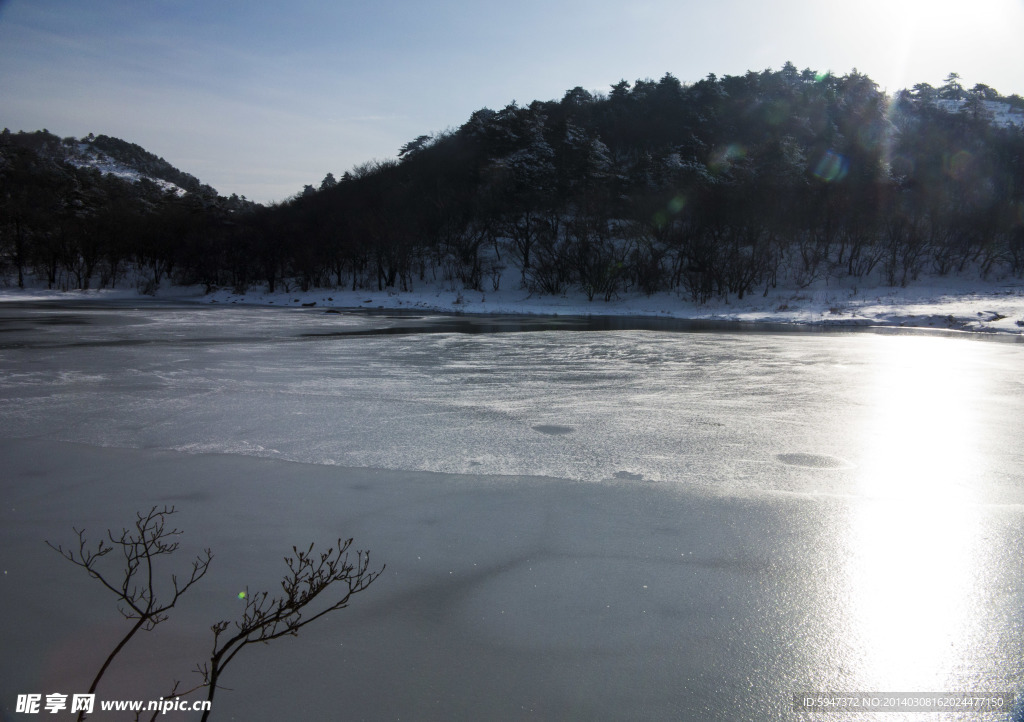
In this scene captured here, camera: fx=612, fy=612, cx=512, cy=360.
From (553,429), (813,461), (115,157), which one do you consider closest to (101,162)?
(115,157)

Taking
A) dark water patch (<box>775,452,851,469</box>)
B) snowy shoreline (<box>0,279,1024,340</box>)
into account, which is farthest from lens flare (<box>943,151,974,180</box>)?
dark water patch (<box>775,452,851,469</box>)

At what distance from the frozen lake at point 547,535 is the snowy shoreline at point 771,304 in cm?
1619

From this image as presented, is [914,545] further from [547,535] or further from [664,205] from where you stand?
[664,205]

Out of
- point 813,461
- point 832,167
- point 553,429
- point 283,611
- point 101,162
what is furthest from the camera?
point 101,162

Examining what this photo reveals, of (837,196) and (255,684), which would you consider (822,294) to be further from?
(255,684)

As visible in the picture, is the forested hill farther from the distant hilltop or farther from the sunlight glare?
the distant hilltop

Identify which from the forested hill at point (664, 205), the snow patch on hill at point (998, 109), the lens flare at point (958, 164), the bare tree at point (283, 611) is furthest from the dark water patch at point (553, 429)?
the snow patch on hill at point (998, 109)

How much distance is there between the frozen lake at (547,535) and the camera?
88.1 inches

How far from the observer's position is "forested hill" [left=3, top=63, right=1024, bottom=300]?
3588 cm

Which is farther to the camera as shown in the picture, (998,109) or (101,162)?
(101,162)

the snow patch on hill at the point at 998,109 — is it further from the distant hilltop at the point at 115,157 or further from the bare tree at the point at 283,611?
the distant hilltop at the point at 115,157

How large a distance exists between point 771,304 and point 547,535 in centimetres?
2917

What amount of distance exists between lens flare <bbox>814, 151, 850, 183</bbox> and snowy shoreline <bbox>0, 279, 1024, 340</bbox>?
1306 cm

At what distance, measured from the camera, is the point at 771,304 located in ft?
97.1
